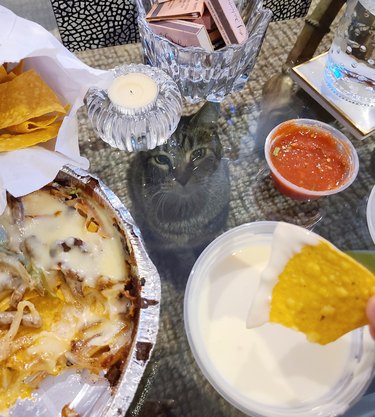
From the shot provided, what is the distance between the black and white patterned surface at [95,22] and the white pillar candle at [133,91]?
2.26 ft

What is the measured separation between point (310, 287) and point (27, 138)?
0.60 m

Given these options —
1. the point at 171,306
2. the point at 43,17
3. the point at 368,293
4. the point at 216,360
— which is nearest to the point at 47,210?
the point at 171,306

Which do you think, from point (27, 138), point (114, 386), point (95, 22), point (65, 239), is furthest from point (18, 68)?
point (95, 22)

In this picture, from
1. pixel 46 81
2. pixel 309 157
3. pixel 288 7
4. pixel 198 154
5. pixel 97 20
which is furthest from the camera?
pixel 288 7

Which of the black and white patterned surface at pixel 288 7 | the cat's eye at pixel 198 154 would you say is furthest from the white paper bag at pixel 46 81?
the black and white patterned surface at pixel 288 7

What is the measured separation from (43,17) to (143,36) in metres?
0.95

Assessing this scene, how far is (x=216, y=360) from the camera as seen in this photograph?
0.95m

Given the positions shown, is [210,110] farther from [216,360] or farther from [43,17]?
[43,17]

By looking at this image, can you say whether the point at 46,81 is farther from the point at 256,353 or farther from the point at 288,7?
the point at 288,7

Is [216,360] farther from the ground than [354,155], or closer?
closer

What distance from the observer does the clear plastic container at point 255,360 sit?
3.04 ft

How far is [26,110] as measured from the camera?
3.16 ft

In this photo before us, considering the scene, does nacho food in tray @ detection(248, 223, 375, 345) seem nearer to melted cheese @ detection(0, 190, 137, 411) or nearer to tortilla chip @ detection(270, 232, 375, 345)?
tortilla chip @ detection(270, 232, 375, 345)

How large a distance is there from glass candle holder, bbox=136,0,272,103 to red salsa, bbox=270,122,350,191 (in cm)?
18
